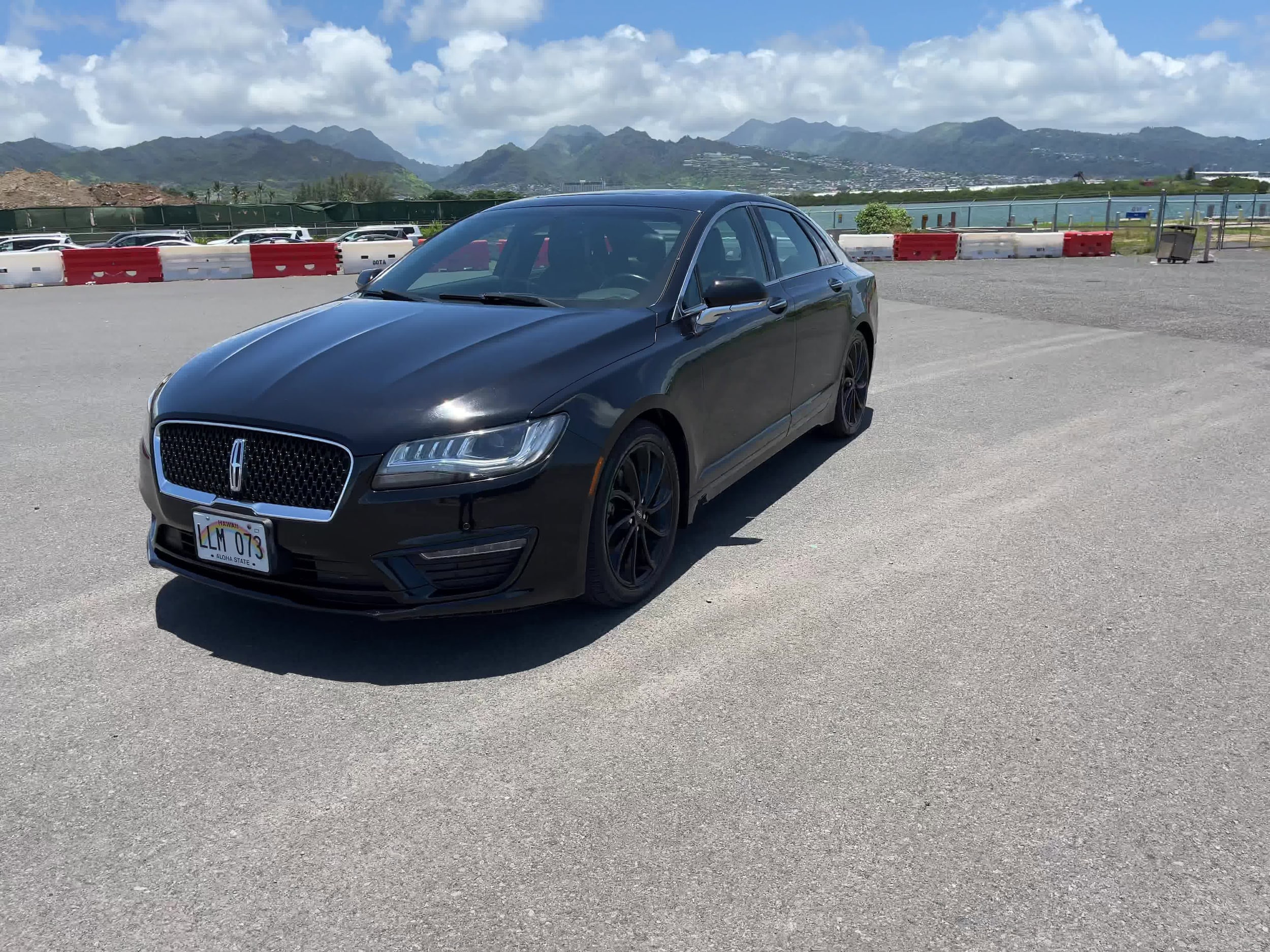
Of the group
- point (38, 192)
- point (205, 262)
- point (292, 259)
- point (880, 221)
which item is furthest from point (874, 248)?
point (38, 192)

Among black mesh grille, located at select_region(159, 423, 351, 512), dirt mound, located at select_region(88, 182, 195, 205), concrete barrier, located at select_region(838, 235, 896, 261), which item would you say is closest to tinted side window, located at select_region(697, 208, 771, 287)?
black mesh grille, located at select_region(159, 423, 351, 512)

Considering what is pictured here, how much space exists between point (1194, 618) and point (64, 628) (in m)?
4.44

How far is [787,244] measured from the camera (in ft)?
19.5

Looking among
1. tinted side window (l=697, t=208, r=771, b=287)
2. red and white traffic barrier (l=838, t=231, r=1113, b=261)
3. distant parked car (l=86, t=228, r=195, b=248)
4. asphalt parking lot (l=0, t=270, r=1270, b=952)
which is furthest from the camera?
distant parked car (l=86, t=228, r=195, b=248)

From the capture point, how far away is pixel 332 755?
9.98 ft

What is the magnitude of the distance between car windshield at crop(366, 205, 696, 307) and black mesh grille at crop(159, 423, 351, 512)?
4.62ft

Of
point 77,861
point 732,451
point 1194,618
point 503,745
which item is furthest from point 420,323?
point 1194,618

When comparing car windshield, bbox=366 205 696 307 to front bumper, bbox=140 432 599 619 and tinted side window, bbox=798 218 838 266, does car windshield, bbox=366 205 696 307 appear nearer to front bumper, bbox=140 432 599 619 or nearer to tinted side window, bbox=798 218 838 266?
front bumper, bbox=140 432 599 619

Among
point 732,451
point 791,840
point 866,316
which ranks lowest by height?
point 791,840

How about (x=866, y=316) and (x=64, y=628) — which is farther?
(x=866, y=316)

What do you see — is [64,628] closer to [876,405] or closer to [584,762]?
[584,762]

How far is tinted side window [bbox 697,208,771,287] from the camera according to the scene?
4.84 m

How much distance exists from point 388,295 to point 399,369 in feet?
4.65

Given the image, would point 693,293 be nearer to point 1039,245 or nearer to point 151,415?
point 151,415
